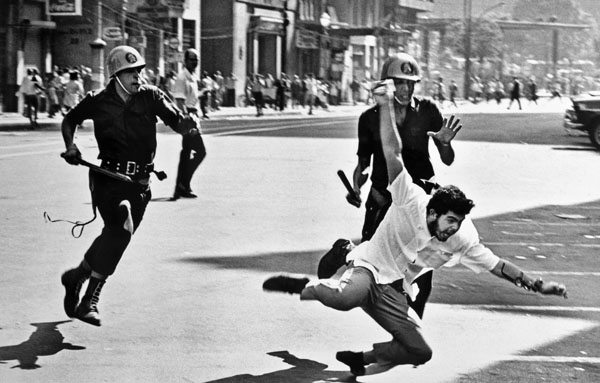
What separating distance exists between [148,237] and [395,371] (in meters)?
5.61

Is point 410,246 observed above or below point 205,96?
below

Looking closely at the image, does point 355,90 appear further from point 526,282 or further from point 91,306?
point 526,282

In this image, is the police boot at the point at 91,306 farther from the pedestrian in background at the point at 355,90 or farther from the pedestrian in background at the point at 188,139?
the pedestrian in background at the point at 355,90

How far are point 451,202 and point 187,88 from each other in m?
11.4

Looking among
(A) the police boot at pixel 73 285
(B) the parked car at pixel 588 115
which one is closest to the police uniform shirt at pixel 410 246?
(A) the police boot at pixel 73 285

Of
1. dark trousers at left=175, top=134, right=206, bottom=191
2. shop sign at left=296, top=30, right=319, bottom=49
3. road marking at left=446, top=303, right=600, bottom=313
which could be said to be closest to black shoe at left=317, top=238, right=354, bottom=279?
road marking at left=446, top=303, right=600, bottom=313

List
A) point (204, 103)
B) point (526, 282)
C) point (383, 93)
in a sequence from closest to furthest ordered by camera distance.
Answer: point (526, 282)
point (383, 93)
point (204, 103)

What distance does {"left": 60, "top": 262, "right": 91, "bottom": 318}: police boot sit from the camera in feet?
23.5

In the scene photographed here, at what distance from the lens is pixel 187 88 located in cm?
1661

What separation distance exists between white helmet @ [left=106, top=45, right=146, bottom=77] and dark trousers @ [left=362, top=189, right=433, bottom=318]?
1649 millimetres

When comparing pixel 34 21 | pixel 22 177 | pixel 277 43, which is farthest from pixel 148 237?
pixel 277 43

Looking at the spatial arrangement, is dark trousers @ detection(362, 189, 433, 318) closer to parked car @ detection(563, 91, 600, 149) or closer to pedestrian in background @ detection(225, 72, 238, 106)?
parked car @ detection(563, 91, 600, 149)

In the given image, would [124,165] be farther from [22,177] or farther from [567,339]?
[22,177]

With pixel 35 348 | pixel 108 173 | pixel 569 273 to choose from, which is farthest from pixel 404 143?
pixel 569 273
